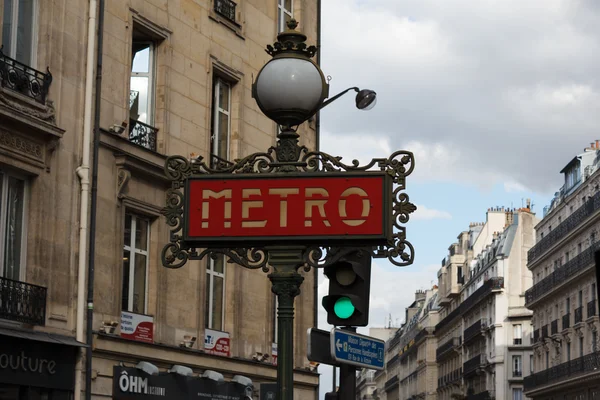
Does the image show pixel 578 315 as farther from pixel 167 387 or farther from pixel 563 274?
pixel 167 387

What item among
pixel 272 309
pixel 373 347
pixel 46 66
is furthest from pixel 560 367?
pixel 373 347

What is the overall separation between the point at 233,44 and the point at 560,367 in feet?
161

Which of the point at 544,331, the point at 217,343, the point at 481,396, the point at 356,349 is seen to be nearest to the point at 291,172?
the point at 356,349

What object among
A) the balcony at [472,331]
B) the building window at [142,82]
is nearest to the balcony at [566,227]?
the balcony at [472,331]

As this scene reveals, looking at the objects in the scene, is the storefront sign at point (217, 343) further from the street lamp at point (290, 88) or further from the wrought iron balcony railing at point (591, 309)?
the wrought iron balcony railing at point (591, 309)

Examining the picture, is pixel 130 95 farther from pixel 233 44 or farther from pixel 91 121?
pixel 233 44

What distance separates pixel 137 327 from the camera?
73.6 feet

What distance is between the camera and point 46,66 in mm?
19766

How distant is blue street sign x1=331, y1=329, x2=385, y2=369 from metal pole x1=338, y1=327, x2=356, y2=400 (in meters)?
0.08

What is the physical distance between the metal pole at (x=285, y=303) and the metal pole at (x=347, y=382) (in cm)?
157

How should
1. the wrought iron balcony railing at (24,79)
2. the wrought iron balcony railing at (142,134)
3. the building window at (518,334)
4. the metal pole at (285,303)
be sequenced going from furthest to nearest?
the building window at (518,334), the wrought iron balcony railing at (142,134), the wrought iron balcony railing at (24,79), the metal pole at (285,303)

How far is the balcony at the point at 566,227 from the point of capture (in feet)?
214

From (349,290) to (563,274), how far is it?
64450 millimetres

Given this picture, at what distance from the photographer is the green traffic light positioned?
8359mm
